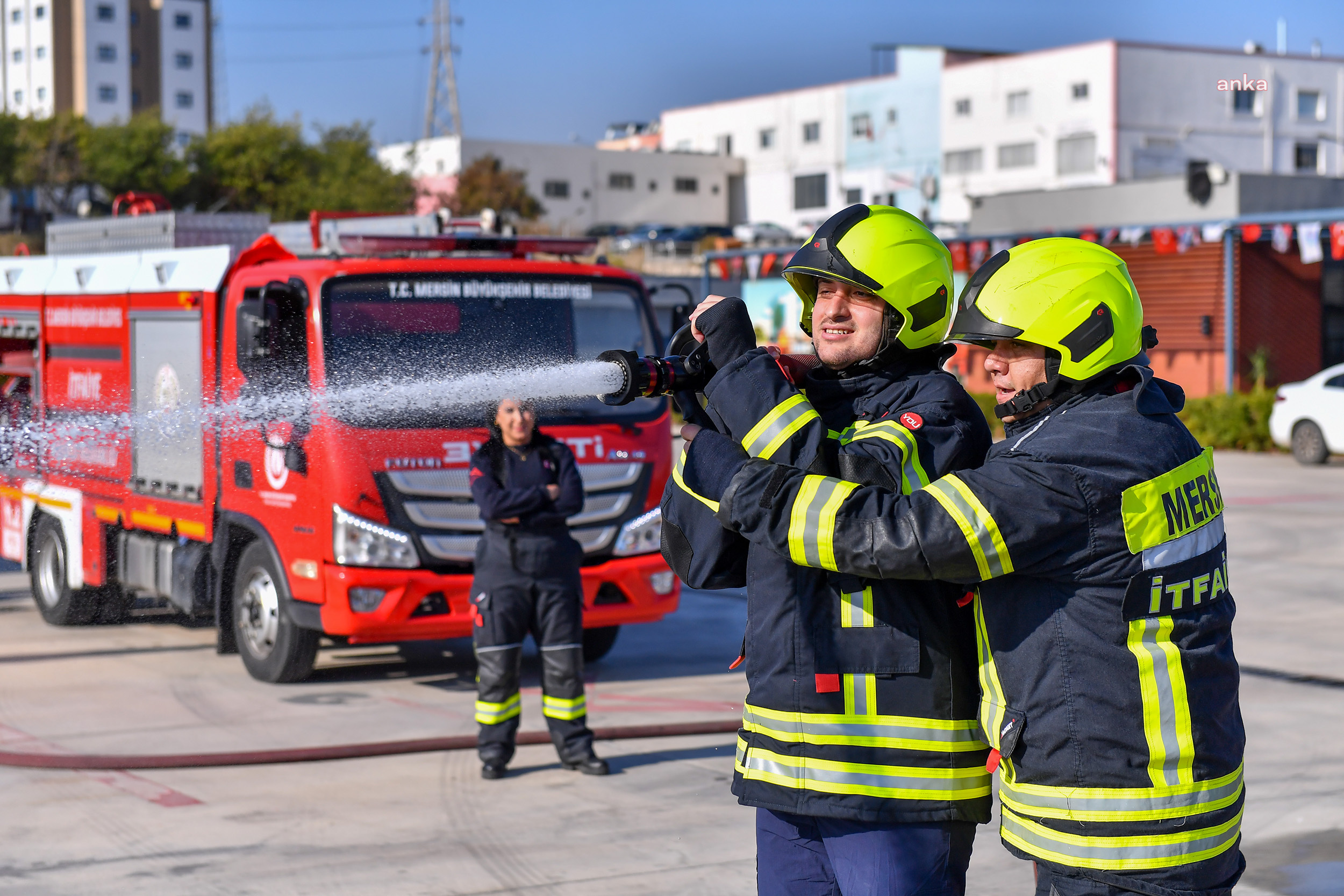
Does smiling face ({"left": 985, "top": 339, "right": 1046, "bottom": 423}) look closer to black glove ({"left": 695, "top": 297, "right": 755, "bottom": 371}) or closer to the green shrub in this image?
black glove ({"left": 695, "top": 297, "right": 755, "bottom": 371})

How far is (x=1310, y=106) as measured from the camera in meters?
63.6

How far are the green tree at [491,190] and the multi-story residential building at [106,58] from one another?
41093 mm

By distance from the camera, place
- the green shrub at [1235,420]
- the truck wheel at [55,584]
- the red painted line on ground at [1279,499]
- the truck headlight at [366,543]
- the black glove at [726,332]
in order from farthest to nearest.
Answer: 1. the green shrub at [1235,420]
2. the red painted line on ground at [1279,499]
3. the truck wheel at [55,584]
4. the truck headlight at [366,543]
5. the black glove at [726,332]

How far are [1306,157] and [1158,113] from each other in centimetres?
823

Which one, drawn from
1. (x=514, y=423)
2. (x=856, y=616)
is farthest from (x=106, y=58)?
(x=856, y=616)

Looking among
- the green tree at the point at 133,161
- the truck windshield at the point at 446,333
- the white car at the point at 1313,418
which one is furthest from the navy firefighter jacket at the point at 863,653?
the green tree at the point at 133,161

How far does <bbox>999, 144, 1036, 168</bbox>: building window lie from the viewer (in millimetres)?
66750

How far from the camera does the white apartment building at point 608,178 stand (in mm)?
82062

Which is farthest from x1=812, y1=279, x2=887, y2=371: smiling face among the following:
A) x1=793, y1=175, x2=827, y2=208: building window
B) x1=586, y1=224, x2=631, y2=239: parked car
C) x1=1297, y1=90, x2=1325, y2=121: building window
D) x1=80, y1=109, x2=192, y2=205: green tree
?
x1=793, y1=175, x2=827, y2=208: building window

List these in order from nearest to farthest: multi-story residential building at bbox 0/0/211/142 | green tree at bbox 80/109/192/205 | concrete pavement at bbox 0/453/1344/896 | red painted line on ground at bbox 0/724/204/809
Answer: concrete pavement at bbox 0/453/1344/896 → red painted line on ground at bbox 0/724/204/809 → green tree at bbox 80/109/192/205 → multi-story residential building at bbox 0/0/211/142

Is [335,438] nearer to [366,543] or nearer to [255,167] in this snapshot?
[366,543]

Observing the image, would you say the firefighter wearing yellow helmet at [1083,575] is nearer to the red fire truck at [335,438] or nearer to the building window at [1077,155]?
the red fire truck at [335,438]

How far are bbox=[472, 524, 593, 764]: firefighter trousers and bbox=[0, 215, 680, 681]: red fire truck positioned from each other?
117 cm

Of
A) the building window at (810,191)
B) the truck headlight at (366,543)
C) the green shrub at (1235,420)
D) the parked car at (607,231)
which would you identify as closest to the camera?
the truck headlight at (366,543)
